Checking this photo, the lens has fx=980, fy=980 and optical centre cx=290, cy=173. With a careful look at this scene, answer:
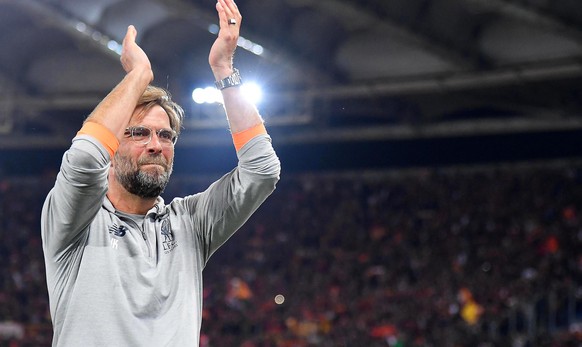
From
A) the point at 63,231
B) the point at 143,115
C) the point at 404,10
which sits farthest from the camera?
the point at 404,10

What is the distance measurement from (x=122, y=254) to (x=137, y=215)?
170 millimetres

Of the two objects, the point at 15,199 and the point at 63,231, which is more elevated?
the point at 15,199

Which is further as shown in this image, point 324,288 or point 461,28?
point 324,288

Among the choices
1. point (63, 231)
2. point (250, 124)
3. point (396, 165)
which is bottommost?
point (63, 231)

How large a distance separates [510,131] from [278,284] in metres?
6.77

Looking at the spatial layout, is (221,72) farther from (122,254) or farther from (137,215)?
(122,254)

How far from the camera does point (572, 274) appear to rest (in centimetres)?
1838

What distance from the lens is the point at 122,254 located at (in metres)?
2.85

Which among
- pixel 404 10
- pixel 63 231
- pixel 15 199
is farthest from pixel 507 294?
pixel 63 231

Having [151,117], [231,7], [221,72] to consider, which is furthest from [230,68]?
[151,117]

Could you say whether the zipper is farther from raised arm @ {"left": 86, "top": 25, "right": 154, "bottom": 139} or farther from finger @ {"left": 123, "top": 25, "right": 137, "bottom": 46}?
finger @ {"left": 123, "top": 25, "right": 137, "bottom": 46}

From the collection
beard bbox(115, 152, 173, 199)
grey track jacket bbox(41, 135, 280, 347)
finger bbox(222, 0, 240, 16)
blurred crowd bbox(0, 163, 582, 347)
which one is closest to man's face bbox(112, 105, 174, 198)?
beard bbox(115, 152, 173, 199)

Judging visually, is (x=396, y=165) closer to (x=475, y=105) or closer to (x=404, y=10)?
(x=475, y=105)

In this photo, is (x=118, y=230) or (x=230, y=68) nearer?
(x=118, y=230)
